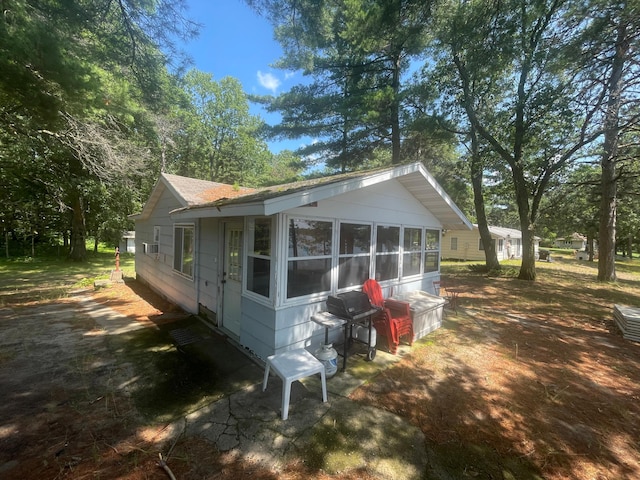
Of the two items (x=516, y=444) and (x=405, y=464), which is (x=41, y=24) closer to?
(x=405, y=464)

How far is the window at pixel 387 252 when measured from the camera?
5652 millimetres

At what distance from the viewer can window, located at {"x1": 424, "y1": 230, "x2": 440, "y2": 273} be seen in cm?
721

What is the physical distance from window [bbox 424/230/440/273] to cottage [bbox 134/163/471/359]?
0.03m

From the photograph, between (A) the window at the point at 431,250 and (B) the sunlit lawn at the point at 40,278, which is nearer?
(A) the window at the point at 431,250

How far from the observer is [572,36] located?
8273 millimetres

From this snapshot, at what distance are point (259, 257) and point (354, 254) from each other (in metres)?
1.81

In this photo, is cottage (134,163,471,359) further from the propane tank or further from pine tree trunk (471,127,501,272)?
pine tree trunk (471,127,501,272)

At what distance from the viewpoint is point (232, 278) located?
5.04 metres

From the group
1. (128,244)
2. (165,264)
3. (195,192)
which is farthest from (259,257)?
(128,244)

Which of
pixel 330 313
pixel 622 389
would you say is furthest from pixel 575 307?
pixel 330 313

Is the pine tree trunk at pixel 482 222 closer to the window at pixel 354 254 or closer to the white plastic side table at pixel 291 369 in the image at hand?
the window at pixel 354 254

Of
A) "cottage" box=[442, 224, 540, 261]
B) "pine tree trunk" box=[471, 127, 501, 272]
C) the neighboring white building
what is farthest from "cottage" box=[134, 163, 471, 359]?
the neighboring white building

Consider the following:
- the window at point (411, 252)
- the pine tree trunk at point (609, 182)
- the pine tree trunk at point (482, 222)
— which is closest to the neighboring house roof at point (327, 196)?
the window at point (411, 252)

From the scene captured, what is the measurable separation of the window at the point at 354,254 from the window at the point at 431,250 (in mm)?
2617
